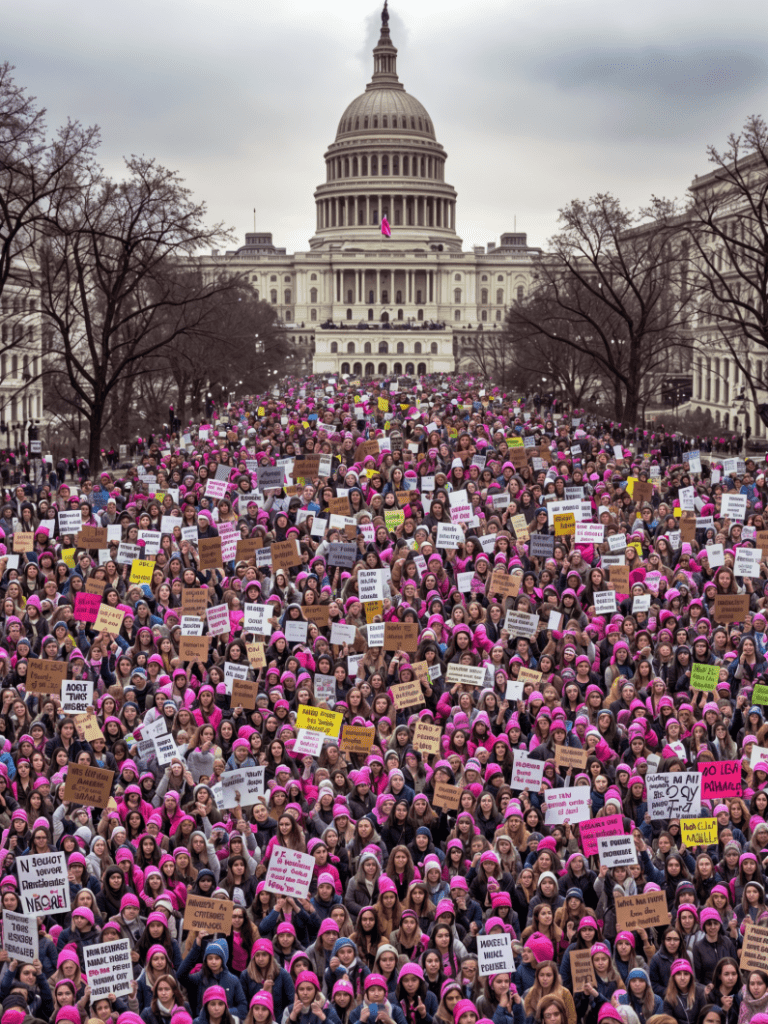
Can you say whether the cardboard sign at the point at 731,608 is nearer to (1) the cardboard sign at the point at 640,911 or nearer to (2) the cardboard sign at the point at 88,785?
(1) the cardboard sign at the point at 640,911

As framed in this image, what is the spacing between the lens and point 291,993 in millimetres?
8273

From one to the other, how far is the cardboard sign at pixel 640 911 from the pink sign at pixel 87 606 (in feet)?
22.0

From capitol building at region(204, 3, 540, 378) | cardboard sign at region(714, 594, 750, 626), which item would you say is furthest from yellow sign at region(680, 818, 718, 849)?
capitol building at region(204, 3, 540, 378)

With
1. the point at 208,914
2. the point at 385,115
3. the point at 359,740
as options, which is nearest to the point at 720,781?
the point at 359,740

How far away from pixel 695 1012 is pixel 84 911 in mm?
3627

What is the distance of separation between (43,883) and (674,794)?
4.21 m

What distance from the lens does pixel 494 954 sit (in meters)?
8.30

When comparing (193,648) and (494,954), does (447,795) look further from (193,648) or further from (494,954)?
(193,648)

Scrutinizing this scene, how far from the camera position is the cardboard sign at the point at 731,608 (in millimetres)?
13938

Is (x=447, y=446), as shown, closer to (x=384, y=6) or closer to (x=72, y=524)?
(x=72, y=524)

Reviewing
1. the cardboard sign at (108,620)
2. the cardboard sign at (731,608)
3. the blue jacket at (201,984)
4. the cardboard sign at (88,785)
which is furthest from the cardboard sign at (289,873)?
the cardboard sign at (731,608)

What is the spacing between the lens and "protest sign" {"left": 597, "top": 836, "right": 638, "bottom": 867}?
368 inches

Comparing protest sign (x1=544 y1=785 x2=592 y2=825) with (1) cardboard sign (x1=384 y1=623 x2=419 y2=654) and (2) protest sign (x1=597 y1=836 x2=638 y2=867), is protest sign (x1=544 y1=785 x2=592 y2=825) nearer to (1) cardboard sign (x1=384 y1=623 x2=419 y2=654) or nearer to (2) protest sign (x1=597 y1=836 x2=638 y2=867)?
(2) protest sign (x1=597 y1=836 x2=638 y2=867)

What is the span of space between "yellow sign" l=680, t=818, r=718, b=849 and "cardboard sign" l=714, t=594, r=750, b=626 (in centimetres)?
464
